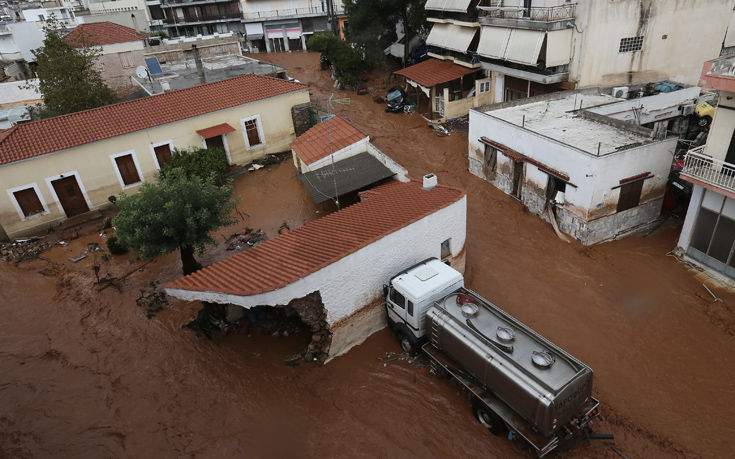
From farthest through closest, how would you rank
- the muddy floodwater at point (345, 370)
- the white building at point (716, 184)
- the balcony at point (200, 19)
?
1. the balcony at point (200, 19)
2. the white building at point (716, 184)
3. the muddy floodwater at point (345, 370)

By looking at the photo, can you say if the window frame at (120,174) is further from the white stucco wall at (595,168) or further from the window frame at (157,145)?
the white stucco wall at (595,168)

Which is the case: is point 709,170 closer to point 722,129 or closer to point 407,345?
point 722,129

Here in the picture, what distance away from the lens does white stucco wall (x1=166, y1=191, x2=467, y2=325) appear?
11.5m

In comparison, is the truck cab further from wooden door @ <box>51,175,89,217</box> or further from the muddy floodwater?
wooden door @ <box>51,175,89,217</box>

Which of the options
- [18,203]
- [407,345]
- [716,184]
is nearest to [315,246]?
[407,345]

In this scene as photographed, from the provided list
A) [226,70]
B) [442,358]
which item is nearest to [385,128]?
[226,70]

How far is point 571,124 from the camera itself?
2067 cm

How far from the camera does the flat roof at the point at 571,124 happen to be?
1819cm

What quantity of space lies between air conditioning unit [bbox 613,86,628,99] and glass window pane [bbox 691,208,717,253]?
10.9 metres

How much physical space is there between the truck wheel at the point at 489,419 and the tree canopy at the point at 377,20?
119 feet

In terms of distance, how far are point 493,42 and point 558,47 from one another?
446cm

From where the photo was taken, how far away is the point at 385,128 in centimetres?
3175

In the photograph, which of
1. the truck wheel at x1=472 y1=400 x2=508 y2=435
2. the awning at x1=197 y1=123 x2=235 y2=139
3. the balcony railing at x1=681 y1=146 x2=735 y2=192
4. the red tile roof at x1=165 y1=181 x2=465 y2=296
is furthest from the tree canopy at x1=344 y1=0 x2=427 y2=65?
the truck wheel at x1=472 y1=400 x2=508 y2=435

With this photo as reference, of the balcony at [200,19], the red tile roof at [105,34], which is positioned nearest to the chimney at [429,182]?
the red tile roof at [105,34]
